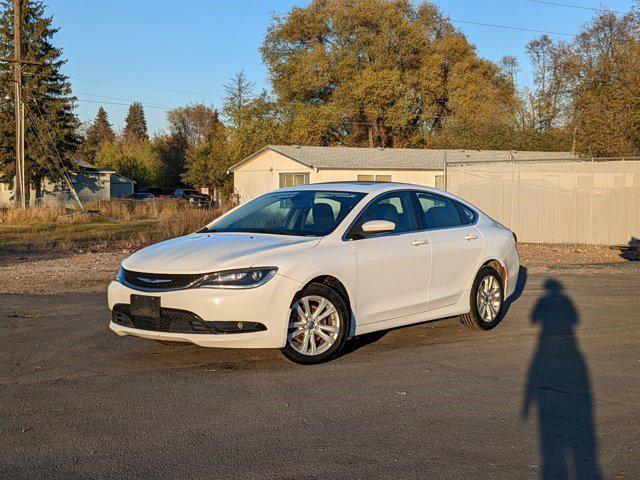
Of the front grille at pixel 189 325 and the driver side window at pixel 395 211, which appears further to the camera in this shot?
the driver side window at pixel 395 211

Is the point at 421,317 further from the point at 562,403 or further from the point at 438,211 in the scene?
the point at 562,403

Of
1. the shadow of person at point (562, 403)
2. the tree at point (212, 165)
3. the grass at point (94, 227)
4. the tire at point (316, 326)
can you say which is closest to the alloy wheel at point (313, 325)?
the tire at point (316, 326)

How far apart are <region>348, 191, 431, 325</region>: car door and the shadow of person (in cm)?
133

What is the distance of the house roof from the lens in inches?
1500

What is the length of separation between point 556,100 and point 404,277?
121 ft

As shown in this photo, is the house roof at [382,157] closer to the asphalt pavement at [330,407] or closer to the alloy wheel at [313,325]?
the asphalt pavement at [330,407]

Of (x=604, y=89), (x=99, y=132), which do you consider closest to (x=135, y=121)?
(x=99, y=132)

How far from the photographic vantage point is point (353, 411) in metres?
5.41

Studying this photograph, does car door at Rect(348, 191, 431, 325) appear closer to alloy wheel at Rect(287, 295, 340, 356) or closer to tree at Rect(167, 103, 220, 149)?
alloy wheel at Rect(287, 295, 340, 356)

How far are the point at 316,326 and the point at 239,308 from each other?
76 cm

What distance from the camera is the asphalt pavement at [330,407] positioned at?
4.39m

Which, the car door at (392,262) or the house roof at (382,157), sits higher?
the house roof at (382,157)

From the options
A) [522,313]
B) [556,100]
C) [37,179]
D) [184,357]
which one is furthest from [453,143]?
[184,357]

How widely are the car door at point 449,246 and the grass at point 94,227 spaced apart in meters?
11.8
